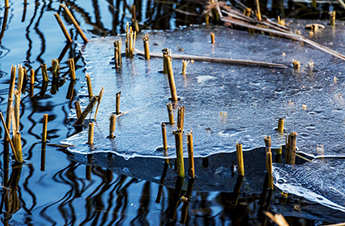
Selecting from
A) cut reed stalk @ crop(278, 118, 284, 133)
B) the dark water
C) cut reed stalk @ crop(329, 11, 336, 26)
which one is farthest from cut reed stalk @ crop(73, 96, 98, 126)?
cut reed stalk @ crop(329, 11, 336, 26)

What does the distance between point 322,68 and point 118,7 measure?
9.23 feet

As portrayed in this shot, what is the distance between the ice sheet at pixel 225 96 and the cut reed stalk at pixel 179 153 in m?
0.18

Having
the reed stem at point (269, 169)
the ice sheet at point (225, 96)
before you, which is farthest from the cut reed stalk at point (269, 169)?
the ice sheet at point (225, 96)

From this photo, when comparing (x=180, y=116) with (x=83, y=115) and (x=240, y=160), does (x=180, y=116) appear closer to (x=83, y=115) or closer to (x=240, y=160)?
(x=240, y=160)

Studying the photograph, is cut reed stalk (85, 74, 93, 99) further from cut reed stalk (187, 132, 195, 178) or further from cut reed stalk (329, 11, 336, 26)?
cut reed stalk (329, 11, 336, 26)

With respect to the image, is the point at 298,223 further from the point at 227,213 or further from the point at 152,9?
the point at 152,9

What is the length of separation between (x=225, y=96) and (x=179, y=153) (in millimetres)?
1082

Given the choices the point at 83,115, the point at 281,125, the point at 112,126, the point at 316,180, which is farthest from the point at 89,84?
the point at 316,180

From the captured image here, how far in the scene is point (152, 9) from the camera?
5.59m

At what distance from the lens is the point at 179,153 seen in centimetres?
237

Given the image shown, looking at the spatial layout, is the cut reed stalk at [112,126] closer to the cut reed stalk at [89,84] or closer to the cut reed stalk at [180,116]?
the cut reed stalk at [180,116]

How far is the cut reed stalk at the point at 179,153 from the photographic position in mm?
2290

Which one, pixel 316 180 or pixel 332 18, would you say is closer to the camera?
pixel 316 180

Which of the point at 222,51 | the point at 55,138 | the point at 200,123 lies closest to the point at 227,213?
the point at 200,123
